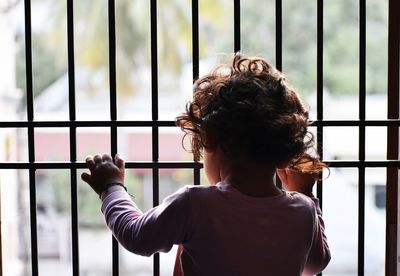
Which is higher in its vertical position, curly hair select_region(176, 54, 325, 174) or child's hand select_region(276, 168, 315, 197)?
curly hair select_region(176, 54, 325, 174)

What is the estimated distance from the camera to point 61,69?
8008 millimetres

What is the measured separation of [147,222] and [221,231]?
0.40 feet

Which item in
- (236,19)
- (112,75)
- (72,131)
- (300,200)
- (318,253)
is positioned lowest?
(318,253)

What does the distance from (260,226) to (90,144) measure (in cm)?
699

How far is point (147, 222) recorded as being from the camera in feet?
3.25

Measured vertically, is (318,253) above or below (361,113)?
below

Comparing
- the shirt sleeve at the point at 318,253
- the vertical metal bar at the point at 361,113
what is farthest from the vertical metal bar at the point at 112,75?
the vertical metal bar at the point at 361,113

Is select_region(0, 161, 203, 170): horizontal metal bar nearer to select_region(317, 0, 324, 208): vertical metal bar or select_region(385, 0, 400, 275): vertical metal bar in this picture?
select_region(317, 0, 324, 208): vertical metal bar

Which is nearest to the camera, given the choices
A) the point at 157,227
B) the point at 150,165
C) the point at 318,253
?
the point at 157,227

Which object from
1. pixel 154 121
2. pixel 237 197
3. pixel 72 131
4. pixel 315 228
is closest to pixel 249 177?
pixel 237 197

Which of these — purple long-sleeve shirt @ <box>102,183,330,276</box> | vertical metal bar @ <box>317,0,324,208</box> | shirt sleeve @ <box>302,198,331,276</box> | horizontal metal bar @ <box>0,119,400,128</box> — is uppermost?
vertical metal bar @ <box>317,0,324,208</box>

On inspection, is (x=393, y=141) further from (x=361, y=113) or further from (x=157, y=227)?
(x=157, y=227)

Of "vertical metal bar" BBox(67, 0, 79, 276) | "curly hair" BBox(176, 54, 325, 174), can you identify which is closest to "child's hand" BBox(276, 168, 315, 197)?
"curly hair" BBox(176, 54, 325, 174)

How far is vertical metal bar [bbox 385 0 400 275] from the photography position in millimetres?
1272
